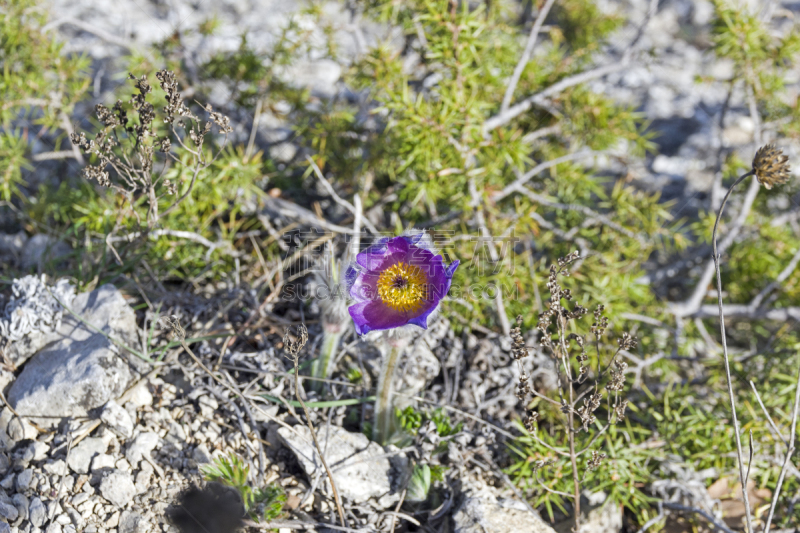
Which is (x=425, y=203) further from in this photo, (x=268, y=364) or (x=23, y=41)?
(x=23, y=41)

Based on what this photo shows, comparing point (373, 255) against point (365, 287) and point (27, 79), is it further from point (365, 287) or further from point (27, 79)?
point (27, 79)

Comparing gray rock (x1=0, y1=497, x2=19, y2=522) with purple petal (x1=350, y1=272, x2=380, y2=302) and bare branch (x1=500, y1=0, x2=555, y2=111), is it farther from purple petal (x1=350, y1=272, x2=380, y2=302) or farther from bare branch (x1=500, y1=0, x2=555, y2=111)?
bare branch (x1=500, y1=0, x2=555, y2=111)

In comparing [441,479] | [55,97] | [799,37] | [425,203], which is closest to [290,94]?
[425,203]

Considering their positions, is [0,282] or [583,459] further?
[0,282]

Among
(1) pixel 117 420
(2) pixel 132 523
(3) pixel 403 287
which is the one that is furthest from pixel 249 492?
(3) pixel 403 287

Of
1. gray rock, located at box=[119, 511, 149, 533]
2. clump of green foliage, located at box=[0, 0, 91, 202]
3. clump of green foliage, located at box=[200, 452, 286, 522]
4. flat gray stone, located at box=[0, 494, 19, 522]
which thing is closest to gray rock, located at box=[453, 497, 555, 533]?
clump of green foliage, located at box=[200, 452, 286, 522]

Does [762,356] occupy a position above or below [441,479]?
Result: above

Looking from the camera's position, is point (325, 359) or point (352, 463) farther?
point (325, 359)

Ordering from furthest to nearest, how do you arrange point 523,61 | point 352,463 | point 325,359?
point 523,61 < point 325,359 < point 352,463
